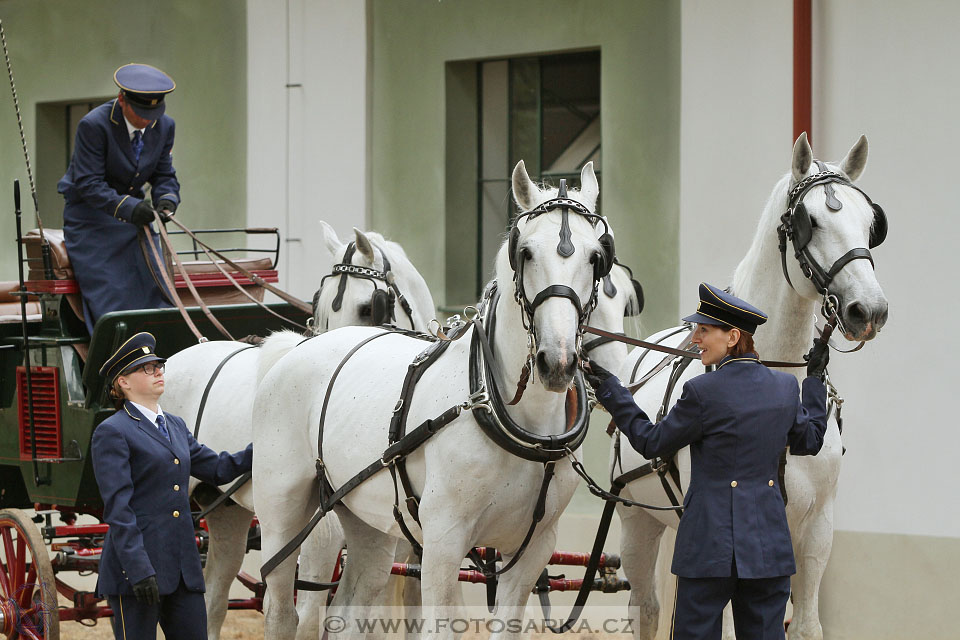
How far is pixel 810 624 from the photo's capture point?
4.14 meters

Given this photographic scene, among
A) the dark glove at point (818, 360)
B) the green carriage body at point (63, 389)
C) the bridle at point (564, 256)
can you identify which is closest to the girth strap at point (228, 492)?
the green carriage body at point (63, 389)

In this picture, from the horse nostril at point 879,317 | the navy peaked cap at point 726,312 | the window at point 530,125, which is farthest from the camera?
the window at point 530,125

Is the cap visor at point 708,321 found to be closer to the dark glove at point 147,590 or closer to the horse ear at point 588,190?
the horse ear at point 588,190

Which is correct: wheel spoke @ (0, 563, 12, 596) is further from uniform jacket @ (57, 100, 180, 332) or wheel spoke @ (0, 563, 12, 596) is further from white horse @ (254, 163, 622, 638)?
white horse @ (254, 163, 622, 638)

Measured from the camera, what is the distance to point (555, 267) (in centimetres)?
343

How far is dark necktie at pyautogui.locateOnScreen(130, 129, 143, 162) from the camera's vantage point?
6.10 meters

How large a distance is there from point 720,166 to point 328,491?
3946 millimetres

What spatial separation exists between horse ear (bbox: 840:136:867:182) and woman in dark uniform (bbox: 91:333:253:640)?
8.36 feet

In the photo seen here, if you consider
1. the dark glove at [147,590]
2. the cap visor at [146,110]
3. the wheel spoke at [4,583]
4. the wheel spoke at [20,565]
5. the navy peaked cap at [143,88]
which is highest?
the navy peaked cap at [143,88]

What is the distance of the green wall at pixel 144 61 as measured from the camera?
9227 mm

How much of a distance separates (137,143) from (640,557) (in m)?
3.34

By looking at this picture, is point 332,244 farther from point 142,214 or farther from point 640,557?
point 640,557

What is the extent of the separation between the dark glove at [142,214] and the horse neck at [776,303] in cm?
318

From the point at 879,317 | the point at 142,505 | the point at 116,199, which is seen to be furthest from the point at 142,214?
the point at 879,317
